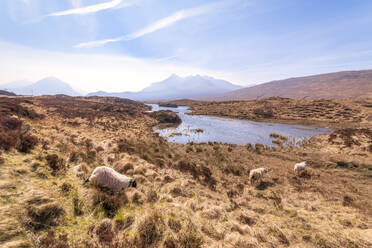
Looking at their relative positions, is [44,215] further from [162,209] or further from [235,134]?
[235,134]

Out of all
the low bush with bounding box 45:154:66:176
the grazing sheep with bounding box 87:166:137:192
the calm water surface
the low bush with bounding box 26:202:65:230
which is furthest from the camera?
the calm water surface

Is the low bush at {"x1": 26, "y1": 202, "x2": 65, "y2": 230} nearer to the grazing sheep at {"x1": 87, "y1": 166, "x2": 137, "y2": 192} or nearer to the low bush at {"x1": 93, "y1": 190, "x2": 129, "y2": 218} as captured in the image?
the low bush at {"x1": 93, "y1": 190, "x2": 129, "y2": 218}

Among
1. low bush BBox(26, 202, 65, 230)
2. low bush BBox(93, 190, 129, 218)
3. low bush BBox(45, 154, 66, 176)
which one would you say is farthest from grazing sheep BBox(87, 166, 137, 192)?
low bush BBox(26, 202, 65, 230)

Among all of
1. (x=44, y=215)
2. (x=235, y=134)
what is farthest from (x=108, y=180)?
(x=235, y=134)

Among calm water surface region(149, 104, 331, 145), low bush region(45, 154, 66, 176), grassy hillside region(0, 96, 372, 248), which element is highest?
low bush region(45, 154, 66, 176)

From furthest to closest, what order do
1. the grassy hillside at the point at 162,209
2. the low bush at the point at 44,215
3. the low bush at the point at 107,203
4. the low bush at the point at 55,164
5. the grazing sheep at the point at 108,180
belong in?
1. the low bush at the point at 55,164
2. the grazing sheep at the point at 108,180
3. the low bush at the point at 107,203
4. the grassy hillside at the point at 162,209
5. the low bush at the point at 44,215

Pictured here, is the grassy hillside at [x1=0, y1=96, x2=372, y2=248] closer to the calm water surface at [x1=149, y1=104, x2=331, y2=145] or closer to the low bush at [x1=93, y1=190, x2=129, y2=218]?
the low bush at [x1=93, y1=190, x2=129, y2=218]

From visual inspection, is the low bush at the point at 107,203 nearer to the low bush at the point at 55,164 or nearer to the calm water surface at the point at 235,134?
the low bush at the point at 55,164

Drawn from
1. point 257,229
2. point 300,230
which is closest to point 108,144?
point 257,229

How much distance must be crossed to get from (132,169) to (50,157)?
157 inches

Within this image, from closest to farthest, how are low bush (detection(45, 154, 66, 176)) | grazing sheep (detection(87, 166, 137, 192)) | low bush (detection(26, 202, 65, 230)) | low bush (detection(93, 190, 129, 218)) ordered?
low bush (detection(26, 202, 65, 230))
low bush (detection(93, 190, 129, 218))
grazing sheep (detection(87, 166, 137, 192))
low bush (detection(45, 154, 66, 176))

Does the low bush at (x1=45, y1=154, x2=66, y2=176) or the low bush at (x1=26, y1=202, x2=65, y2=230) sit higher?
the low bush at (x1=45, y1=154, x2=66, y2=176)

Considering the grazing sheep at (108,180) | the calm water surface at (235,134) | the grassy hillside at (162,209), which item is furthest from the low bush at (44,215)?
the calm water surface at (235,134)

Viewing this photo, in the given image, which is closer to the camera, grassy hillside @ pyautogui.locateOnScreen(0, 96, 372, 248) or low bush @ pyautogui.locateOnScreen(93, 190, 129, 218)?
grassy hillside @ pyautogui.locateOnScreen(0, 96, 372, 248)
